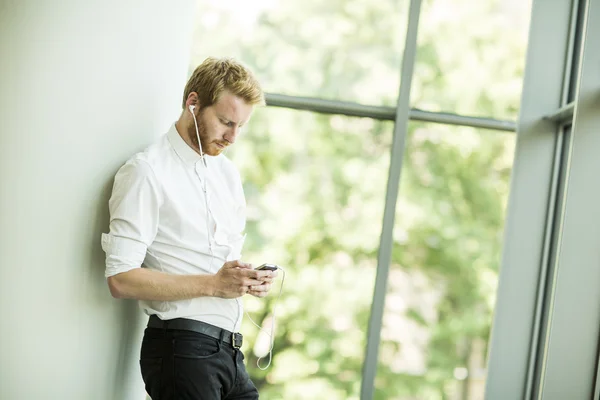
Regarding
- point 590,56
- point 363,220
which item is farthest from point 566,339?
point 363,220

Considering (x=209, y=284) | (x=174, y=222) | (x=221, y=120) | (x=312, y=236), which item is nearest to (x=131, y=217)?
(x=174, y=222)

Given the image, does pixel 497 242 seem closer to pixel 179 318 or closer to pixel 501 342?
pixel 501 342

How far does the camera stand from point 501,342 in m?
3.65

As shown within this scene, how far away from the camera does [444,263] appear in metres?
4.90

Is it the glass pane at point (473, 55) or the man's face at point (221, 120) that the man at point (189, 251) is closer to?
the man's face at point (221, 120)

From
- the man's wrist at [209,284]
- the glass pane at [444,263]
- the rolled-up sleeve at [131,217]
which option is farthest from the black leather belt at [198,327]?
the glass pane at [444,263]

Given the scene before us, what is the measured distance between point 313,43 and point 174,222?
2.19m

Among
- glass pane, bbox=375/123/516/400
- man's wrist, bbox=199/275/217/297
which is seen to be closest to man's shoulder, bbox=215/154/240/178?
man's wrist, bbox=199/275/217/297

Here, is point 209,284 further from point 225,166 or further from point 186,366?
point 225,166

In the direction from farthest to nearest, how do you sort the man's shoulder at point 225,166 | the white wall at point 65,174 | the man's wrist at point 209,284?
the man's shoulder at point 225,166
the man's wrist at point 209,284
the white wall at point 65,174

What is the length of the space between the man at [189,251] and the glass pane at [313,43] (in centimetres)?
157

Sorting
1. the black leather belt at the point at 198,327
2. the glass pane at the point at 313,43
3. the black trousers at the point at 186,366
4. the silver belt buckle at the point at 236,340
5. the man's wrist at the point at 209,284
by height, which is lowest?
the black trousers at the point at 186,366

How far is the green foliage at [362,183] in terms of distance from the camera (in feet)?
13.2

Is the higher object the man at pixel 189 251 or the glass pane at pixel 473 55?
the glass pane at pixel 473 55
